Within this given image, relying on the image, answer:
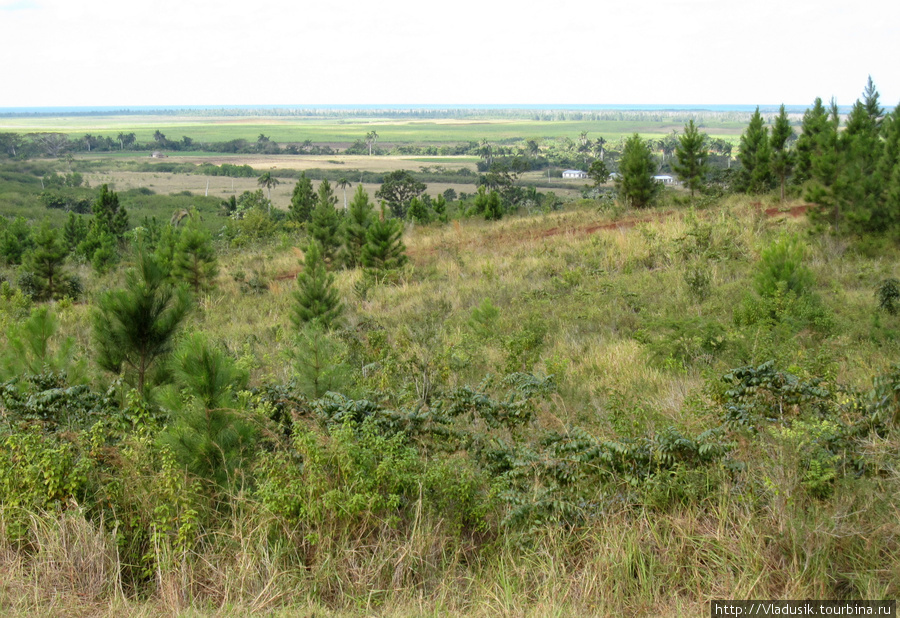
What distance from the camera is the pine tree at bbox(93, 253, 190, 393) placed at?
16.1 ft

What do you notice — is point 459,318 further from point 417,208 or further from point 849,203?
point 417,208

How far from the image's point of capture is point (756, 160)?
2231 cm

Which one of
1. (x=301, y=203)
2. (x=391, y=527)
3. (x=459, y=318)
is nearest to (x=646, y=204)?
(x=459, y=318)

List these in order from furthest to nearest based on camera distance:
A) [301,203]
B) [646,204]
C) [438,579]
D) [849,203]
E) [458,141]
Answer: [458,141], [301,203], [646,204], [849,203], [438,579]

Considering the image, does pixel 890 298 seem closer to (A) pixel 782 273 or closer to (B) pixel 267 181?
(A) pixel 782 273

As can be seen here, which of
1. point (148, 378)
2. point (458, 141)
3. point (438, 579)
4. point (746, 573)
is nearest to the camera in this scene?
point (746, 573)

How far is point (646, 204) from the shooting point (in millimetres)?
21453

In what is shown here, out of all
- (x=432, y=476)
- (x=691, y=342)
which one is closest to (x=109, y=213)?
(x=691, y=342)

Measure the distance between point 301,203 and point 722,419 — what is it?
4281 centimetres

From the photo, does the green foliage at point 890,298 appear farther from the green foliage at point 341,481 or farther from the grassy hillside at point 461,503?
the green foliage at point 341,481

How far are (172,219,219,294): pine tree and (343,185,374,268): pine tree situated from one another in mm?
3732

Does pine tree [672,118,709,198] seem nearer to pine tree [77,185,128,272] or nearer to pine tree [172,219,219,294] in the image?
pine tree [172,219,219,294]

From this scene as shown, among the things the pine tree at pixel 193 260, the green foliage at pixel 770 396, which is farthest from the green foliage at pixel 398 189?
the green foliage at pixel 770 396

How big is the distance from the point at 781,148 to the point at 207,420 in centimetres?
2192
